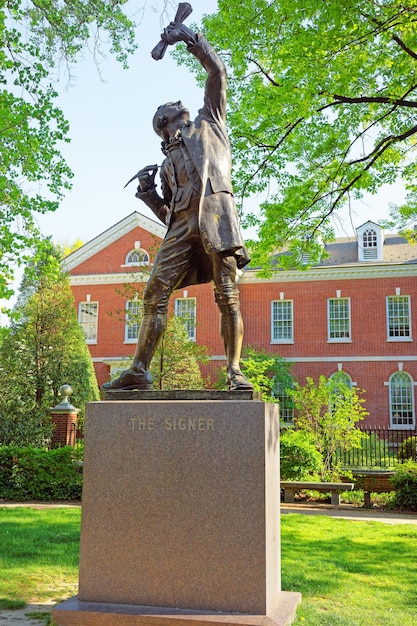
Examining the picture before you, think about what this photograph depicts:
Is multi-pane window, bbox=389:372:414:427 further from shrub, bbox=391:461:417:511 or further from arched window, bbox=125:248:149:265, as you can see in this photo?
shrub, bbox=391:461:417:511

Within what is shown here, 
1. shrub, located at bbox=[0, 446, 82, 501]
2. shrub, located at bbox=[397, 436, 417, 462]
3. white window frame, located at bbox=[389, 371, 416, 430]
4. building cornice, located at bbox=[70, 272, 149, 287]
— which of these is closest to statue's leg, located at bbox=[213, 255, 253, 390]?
shrub, located at bbox=[0, 446, 82, 501]

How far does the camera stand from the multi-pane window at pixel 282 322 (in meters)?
28.5

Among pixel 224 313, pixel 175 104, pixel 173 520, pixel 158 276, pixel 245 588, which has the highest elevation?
pixel 175 104

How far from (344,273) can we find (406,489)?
16911 mm

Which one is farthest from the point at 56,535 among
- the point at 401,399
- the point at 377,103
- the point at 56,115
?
the point at 401,399

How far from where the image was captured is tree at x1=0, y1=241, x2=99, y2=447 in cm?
1728

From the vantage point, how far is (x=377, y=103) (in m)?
13.9

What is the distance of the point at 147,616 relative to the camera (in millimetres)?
3975

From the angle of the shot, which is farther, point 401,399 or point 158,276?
point 401,399

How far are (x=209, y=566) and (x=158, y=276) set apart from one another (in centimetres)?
226

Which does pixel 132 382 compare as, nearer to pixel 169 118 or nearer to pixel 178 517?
pixel 178 517

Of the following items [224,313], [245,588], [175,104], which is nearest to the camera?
[245,588]

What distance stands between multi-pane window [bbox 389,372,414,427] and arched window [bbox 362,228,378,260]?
5714 millimetres

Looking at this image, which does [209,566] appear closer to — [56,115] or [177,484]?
[177,484]
